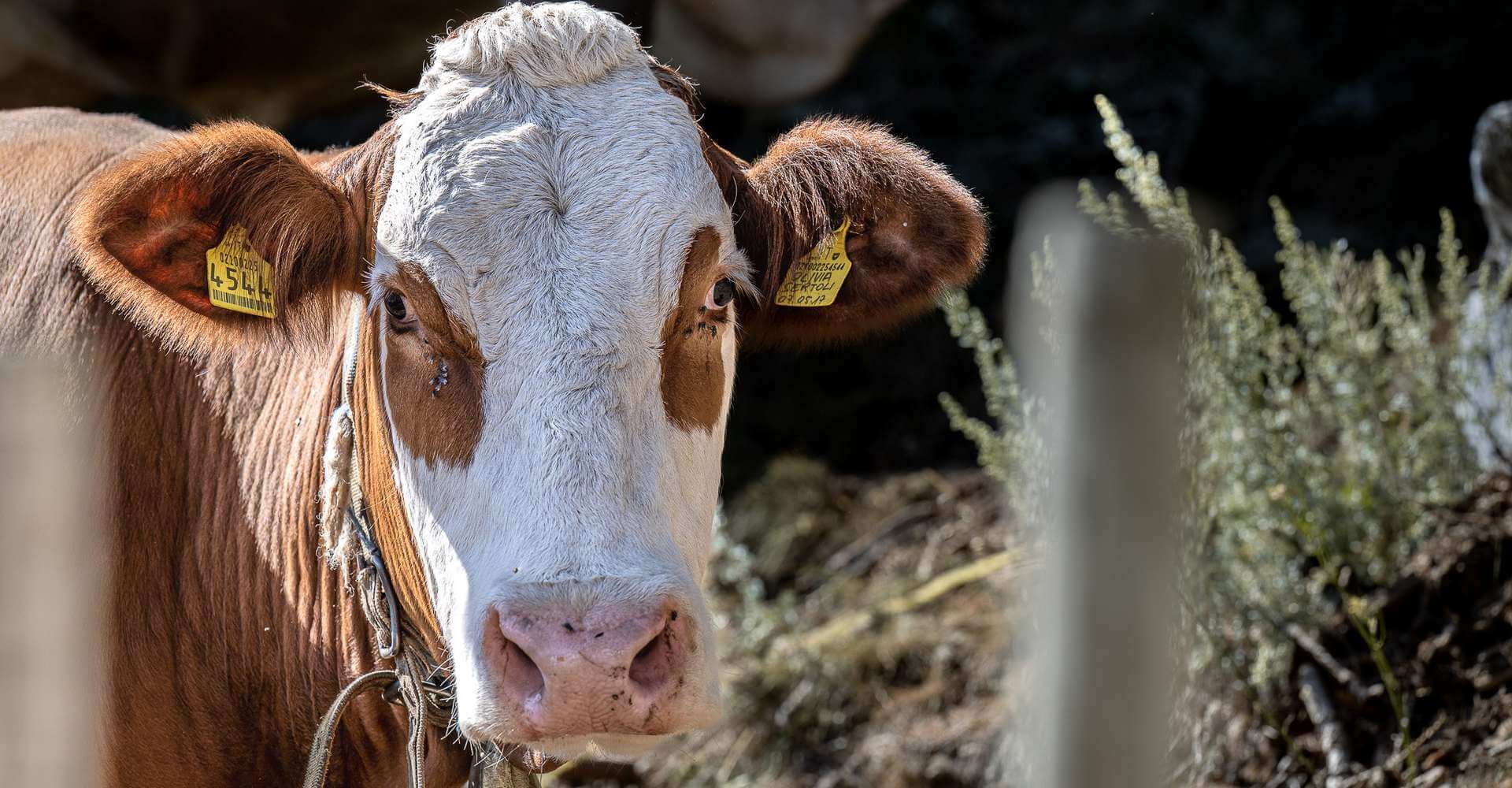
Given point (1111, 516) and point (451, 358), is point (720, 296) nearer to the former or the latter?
point (451, 358)

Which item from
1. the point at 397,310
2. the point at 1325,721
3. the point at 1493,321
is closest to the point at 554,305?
the point at 397,310

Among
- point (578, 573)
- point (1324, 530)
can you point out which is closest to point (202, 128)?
point (578, 573)

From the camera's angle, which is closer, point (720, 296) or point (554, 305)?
point (554, 305)

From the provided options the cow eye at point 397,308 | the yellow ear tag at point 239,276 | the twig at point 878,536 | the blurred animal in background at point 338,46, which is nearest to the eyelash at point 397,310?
the cow eye at point 397,308

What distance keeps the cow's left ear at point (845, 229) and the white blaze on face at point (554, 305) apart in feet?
0.52

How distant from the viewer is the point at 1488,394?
4141 mm

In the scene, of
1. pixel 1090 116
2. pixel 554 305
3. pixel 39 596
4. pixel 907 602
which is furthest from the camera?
pixel 1090 116

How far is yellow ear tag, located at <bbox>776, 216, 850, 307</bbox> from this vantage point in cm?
274

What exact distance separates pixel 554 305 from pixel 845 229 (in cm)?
75

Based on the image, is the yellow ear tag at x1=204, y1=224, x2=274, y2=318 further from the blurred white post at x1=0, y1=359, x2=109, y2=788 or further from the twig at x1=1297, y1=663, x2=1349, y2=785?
the twig at x1=1297, y1=663, x2=1349, y2=785

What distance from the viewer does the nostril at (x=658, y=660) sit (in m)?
2.01

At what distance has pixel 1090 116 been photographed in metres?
7.40

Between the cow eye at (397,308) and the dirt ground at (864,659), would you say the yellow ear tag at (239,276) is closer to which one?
the cow eye at (397,308)

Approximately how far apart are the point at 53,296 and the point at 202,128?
491 millimetres
